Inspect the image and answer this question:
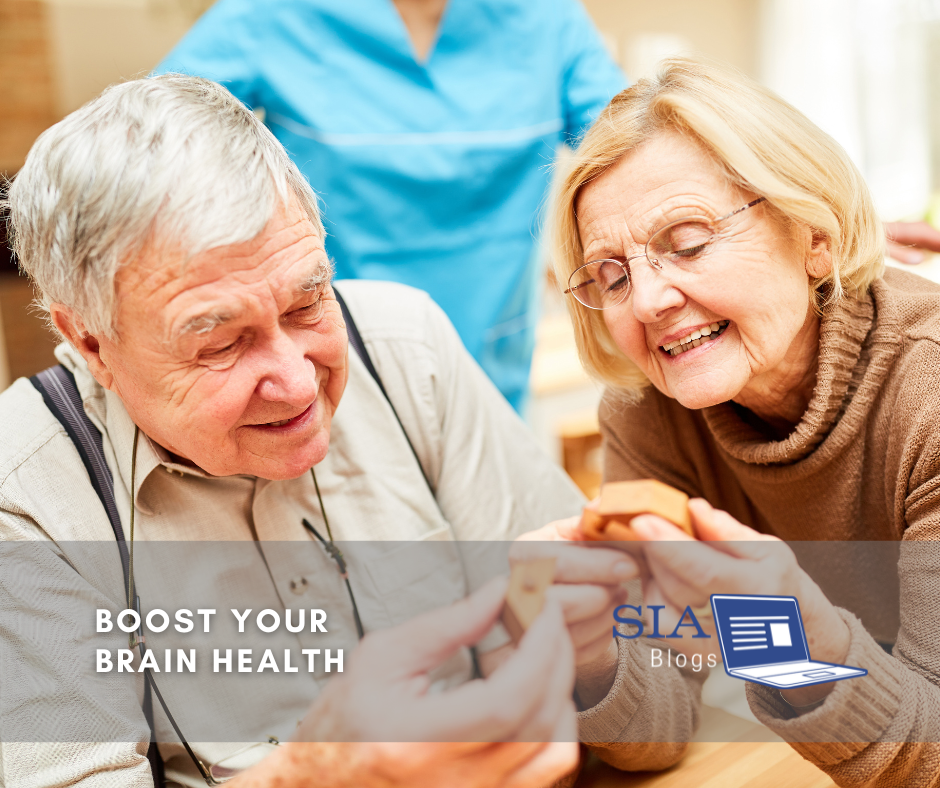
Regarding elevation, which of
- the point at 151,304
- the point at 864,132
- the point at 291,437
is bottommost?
the point at 864,132


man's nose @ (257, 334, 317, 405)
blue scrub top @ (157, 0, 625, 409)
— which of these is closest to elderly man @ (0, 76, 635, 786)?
man's nose @ (257, 334, 317, 405)

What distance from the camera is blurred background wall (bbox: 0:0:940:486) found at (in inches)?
128

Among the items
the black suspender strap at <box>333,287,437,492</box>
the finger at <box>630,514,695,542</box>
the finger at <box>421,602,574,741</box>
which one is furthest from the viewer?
the black suspender strap at <box>333,287,437,492</box>

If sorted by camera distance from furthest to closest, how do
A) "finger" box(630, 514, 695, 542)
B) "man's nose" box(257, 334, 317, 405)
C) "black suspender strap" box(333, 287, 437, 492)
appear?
1. "black suspender strap" box(333, 287, 437, 492)
2. "man's nose" box(257, 334, 317, 405)
3. "finger" box(630, 514, 695, 542)

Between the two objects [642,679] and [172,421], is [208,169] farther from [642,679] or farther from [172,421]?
[642,679]

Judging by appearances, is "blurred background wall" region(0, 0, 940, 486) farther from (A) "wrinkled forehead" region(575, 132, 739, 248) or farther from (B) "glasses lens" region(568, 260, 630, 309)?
(A) "wrinkled forehead" region(575, 132, 739, 248)

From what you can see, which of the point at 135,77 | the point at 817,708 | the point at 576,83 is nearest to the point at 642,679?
the point at 817,708

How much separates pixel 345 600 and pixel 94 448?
404 mm

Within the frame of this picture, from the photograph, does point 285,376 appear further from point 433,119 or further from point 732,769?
point 433,119

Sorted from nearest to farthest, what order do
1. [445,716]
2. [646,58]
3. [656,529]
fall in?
[445,716], [656,529], [646,58]

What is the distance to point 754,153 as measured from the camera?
1091 millimetres

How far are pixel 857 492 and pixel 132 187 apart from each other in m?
1.00

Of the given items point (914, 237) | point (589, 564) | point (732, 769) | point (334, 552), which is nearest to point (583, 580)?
point (589, 564)

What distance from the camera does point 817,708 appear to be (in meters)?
0.89
